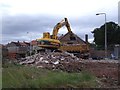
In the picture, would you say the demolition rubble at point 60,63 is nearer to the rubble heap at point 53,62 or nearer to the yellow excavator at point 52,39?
the rubble heap at point 53,62

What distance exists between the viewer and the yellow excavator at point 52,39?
45.2 metres

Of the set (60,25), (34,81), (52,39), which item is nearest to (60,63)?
(34,81)

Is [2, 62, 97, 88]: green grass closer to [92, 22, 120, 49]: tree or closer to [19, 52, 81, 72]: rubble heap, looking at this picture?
[19, 52, 81, 72]: rubble heap

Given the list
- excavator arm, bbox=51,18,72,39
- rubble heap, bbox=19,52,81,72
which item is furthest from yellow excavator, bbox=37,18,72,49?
rubble heap, bbox=19,52,81,72

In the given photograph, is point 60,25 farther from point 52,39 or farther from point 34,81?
point 34,81

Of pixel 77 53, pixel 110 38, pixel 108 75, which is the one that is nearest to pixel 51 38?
pixel 77 53

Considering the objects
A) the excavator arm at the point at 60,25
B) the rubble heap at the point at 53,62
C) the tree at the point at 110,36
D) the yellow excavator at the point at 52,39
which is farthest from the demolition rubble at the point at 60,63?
the tree at the point at 110,36

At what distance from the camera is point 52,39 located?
4628cm

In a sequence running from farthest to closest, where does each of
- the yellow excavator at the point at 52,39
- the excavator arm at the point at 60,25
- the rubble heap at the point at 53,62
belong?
1. the excavator arm at the point at 60,25
2. the yellow excavator at the point at 52,39
3. the rubble heap at the point at 53,62

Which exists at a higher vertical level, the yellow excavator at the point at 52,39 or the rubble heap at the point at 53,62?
the yellow excavator at the point at 52,39

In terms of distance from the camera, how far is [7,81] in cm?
1175

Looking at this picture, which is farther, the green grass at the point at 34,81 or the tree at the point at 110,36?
the tree at the point at 110,36

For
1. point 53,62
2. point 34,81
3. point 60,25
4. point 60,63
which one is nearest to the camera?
point 34,81

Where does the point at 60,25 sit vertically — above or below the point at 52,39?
above
